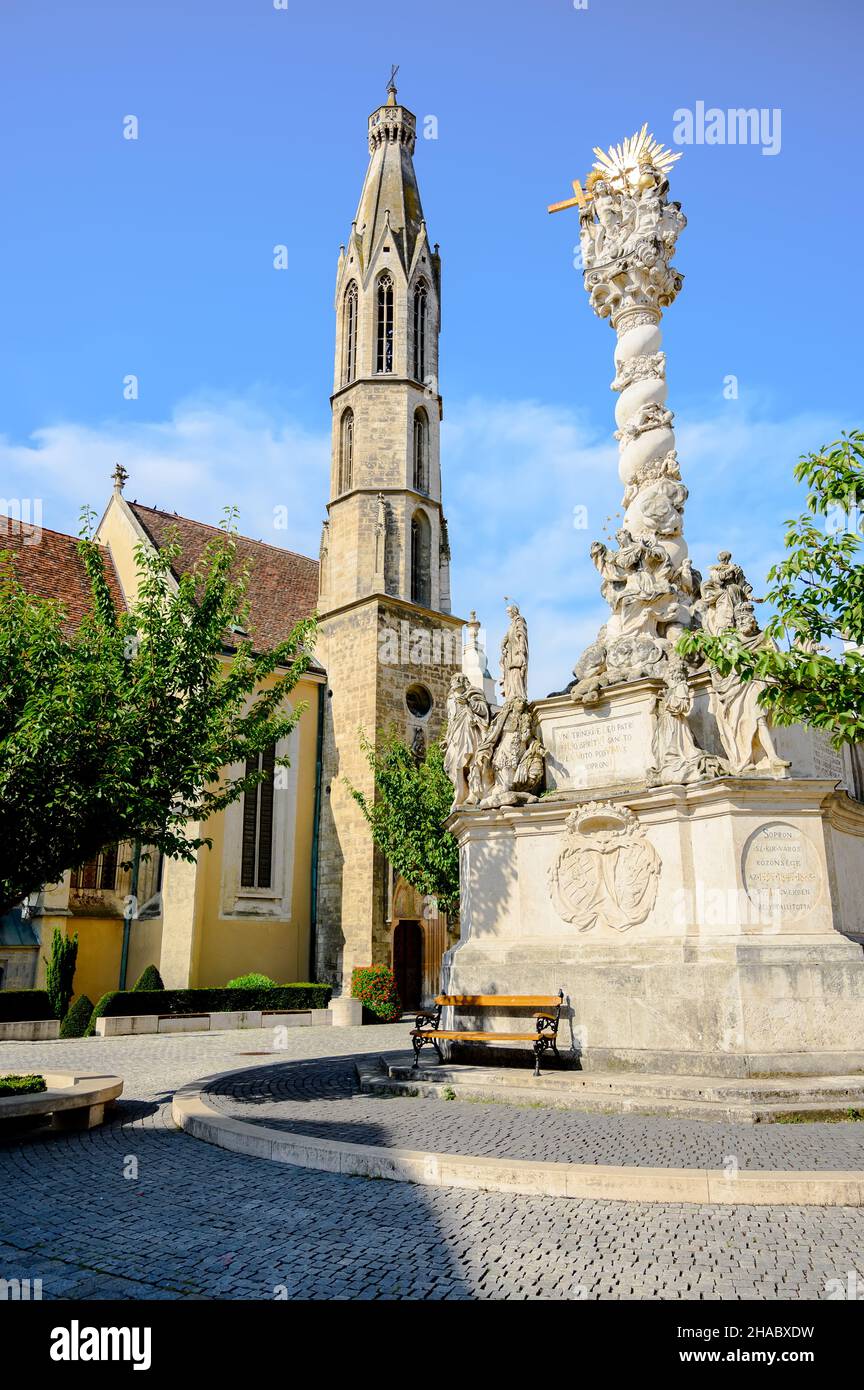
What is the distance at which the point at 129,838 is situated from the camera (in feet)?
34.7

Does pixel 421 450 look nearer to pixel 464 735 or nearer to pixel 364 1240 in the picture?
pixel 464 735

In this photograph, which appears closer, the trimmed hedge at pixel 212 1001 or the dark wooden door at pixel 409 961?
the trimmed hedge at pixel 212 1001

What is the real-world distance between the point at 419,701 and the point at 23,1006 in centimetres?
1441

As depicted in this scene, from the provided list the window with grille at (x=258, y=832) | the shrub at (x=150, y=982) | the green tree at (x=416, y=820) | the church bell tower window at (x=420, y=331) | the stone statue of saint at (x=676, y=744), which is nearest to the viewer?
the stone statue of saint at (x=676, y=744)

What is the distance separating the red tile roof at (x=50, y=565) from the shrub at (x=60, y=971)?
860cm

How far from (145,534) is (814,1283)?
29.3 m

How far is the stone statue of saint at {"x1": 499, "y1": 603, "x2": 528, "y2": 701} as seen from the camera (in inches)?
487

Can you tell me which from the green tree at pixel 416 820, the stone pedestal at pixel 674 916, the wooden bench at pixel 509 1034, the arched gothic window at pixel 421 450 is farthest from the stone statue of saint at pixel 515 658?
the arched gothic window at pixel 421 450

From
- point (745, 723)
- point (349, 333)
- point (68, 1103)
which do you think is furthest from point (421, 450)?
point (68, 1103)

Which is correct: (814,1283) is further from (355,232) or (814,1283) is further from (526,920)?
(355,232)

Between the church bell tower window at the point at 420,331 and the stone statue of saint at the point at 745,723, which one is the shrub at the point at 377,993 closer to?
the stone statue of saint at the point at 745,723

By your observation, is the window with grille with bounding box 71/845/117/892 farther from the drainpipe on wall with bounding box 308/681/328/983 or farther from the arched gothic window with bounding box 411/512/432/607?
the arched gothic window with bounding box 411/512/432/607

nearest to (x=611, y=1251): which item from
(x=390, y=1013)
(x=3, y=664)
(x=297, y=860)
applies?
(x=3, y=664)

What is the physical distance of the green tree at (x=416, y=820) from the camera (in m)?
24.3
